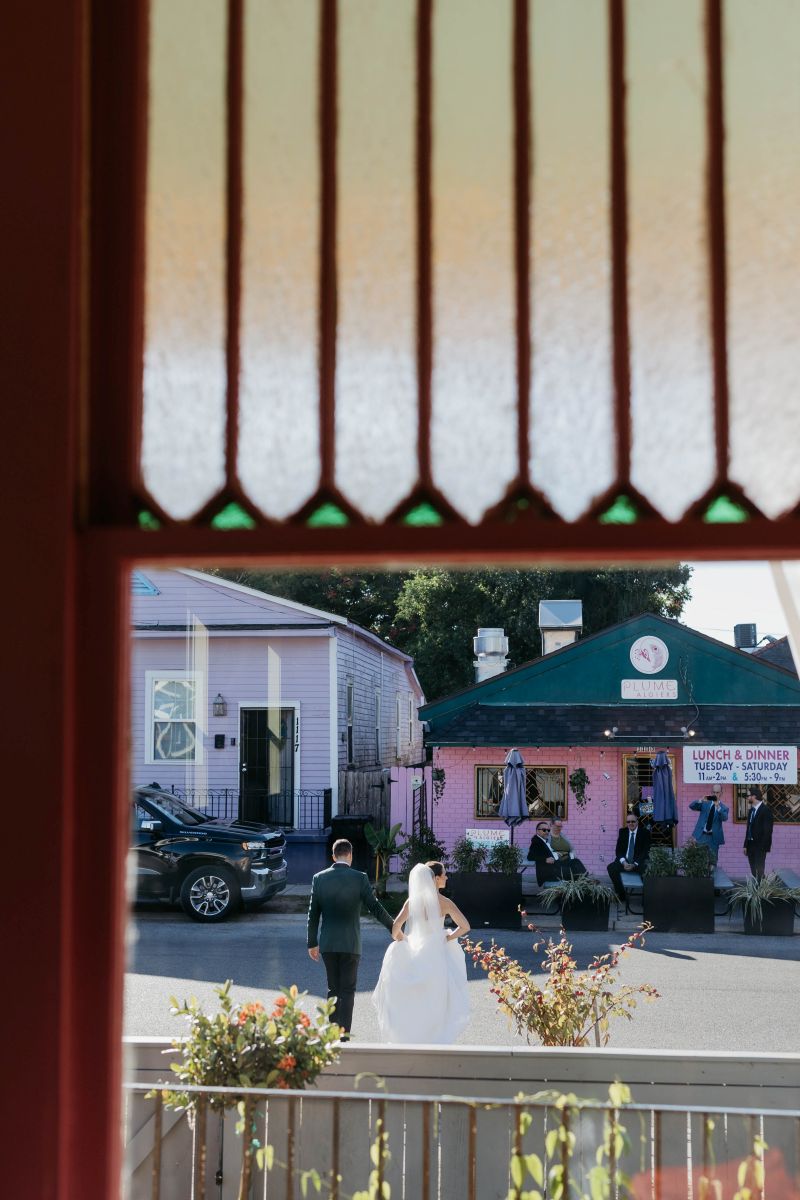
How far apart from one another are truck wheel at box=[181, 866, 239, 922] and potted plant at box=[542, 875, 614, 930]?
2.85 meters

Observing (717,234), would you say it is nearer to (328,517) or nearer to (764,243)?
(764,243)

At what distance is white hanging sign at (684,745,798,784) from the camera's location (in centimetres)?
1260

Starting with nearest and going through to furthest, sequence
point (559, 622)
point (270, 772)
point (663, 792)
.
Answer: point (663, 792) < point (270, 772) < point (559, 622)

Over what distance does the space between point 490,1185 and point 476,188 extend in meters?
3.20

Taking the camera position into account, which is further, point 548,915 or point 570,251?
point 548,915

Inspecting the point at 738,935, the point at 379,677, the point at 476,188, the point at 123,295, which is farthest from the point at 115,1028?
the point at 379,677

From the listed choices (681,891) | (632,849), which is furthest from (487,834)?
(681,891)

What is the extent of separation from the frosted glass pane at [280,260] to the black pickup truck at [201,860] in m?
8.44

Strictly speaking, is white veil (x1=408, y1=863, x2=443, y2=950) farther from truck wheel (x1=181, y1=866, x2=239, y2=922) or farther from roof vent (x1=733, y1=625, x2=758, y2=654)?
roof vent (x1=733, y1=625, x2=758, y2=654)

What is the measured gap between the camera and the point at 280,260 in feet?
3.95

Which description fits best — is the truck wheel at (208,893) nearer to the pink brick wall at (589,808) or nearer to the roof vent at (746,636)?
the pink brick wall at (589,808)

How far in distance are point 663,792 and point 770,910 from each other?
1.98 metres

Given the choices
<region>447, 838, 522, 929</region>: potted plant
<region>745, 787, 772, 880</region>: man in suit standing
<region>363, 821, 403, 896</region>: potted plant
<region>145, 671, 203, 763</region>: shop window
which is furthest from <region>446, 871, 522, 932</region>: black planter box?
<region>145, 671, 203, 763</region>: shop window

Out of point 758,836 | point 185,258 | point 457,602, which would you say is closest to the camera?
point 185,258
